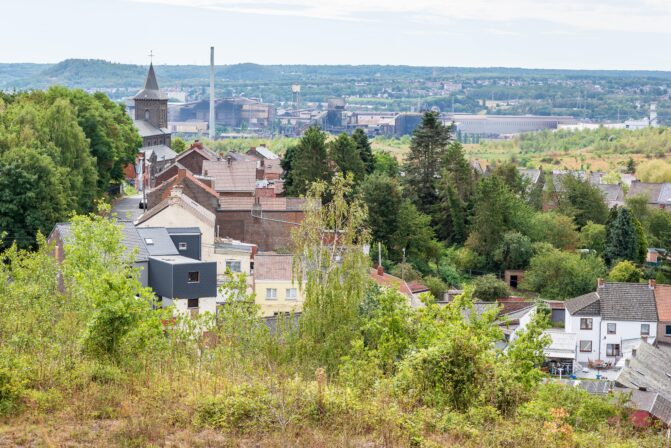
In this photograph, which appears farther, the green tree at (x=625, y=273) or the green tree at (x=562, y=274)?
the green tree at (x=625, y=273)

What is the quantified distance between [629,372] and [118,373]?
21556mm

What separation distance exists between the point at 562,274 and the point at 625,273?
2.92 meters

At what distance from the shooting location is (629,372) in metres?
30.7

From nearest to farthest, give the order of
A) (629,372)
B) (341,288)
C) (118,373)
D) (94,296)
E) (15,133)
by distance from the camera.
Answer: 1. (118,373)
2. (94,296)
3. (341,288)
4. (629,372)
5. (15,133)

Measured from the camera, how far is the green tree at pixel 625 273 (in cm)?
4630

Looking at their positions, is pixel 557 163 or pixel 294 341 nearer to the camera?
pixel 294 341

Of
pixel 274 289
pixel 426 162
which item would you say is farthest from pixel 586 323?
pixel 426 162

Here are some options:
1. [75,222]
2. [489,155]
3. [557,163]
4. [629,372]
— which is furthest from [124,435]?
[489,155]

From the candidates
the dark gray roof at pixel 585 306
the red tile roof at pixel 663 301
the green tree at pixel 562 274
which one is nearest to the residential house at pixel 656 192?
the green tree at pixel 562 274

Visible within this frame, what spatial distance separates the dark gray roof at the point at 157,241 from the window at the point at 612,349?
16141 millimetres

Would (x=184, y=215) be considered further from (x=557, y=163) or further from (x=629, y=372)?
(x=557, y=163)

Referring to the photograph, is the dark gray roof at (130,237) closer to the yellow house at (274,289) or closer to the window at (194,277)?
the window at (194,277)

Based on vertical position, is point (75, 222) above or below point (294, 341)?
above

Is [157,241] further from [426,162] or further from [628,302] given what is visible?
[426,162]
